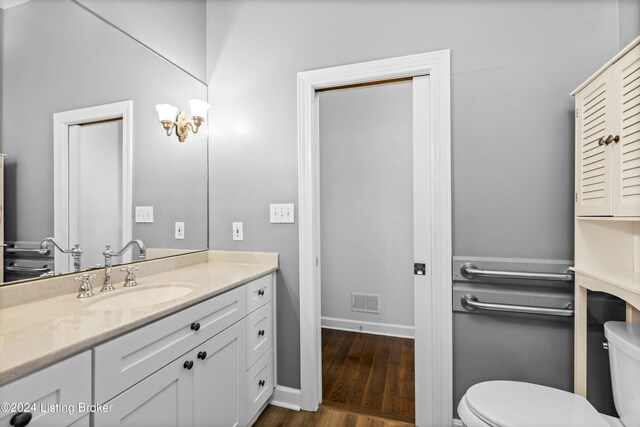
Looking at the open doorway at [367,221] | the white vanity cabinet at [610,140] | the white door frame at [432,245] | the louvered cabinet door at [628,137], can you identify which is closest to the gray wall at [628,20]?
the white vanity cabinet at [610,140]

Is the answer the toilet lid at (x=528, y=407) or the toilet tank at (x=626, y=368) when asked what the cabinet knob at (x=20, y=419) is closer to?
the toilet lid at (x=528, y=407)

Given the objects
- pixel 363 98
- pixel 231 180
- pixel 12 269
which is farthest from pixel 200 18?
pixel 12 269

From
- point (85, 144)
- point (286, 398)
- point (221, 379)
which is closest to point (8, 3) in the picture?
point (85, 144)

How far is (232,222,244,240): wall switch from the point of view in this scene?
6.46 ft

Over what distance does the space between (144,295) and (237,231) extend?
27.3 inches

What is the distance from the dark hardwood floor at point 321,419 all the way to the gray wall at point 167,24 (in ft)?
7.12

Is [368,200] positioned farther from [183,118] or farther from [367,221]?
[183,118]

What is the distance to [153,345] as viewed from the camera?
1.00 metres

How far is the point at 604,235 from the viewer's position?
4.24 feet

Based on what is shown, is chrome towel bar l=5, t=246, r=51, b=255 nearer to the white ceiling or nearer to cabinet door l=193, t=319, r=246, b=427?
cabinet door l=193, t=319, r=246, b=427

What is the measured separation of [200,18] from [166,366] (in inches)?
83.6

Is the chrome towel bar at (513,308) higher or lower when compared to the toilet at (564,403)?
higher

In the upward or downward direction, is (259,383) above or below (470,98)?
below

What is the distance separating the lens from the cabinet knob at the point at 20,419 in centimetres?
64
